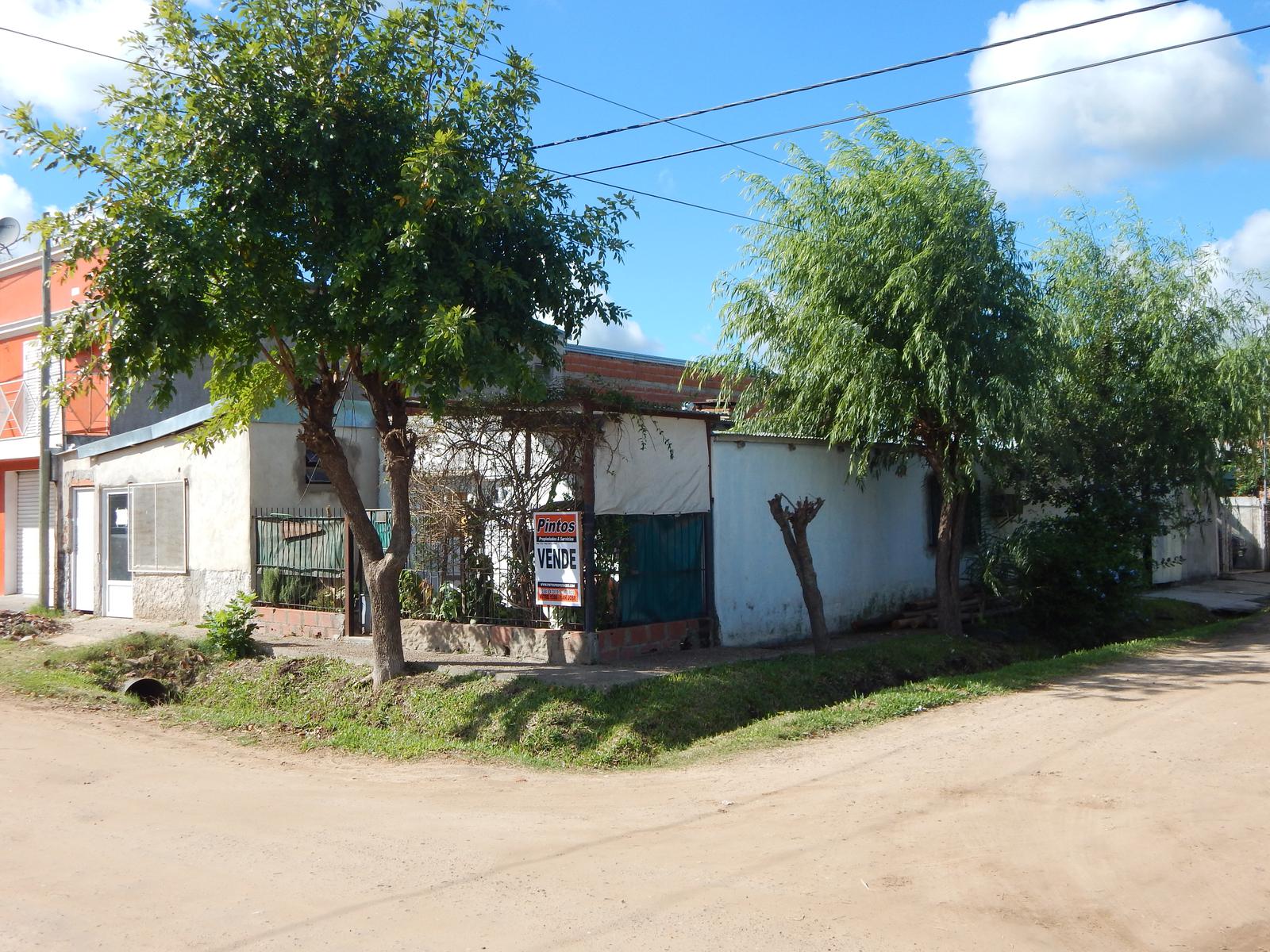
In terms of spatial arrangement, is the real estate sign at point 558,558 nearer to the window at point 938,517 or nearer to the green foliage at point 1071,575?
the green foliage at point 1071,575

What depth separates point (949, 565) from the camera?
1484cm

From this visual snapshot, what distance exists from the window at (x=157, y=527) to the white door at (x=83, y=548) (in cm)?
132

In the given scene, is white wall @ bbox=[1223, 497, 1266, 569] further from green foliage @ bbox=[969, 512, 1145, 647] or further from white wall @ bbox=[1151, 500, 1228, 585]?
green foliage @ bbox=[969, 512, 1145, 647]

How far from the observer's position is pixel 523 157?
10.8m

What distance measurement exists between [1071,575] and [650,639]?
22.0 feet

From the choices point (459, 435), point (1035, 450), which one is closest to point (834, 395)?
point (1035, 450)

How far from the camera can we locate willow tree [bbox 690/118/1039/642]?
13211mm

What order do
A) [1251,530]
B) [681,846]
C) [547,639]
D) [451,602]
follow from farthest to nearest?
1. [1251,530]
2. [451,602]
3. [547,639]
4. [681,846]

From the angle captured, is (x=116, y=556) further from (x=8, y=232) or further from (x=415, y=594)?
(x=8, y=232)

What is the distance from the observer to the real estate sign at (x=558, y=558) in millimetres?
11953

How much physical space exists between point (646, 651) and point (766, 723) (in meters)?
2.97

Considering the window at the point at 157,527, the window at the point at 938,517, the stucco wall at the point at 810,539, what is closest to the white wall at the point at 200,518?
the window at the point at 157,527

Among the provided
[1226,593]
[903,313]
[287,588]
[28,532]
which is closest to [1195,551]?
[1226,593]

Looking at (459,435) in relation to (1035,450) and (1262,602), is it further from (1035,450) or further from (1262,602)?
(1262,602)
